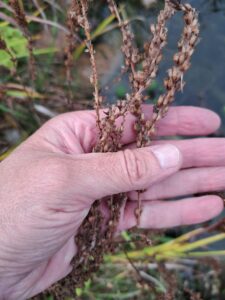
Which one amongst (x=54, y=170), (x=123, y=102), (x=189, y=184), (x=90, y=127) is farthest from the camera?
(x=189, y=184)

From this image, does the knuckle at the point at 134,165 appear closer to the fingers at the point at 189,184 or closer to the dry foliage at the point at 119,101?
the dry foliage at the point at 119,101

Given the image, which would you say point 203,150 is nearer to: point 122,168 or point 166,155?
point 166,155

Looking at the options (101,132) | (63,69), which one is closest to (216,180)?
(101,132)

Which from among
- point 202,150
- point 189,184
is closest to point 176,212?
point 189,184

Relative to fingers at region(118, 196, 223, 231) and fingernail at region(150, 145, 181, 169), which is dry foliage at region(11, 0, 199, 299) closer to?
fingernail at region(150, 145, 181, 169)

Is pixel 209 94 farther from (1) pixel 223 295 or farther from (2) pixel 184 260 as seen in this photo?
(1) pixel 223 295

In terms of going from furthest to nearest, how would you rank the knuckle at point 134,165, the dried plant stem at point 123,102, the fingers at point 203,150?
the fingers at point 203,150
the knuckle at point 134,165
the dried plant stem at point 123,102

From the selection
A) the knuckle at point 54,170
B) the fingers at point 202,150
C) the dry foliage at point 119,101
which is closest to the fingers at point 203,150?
the fingers at point 202,150

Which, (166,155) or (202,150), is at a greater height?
(166,155)
